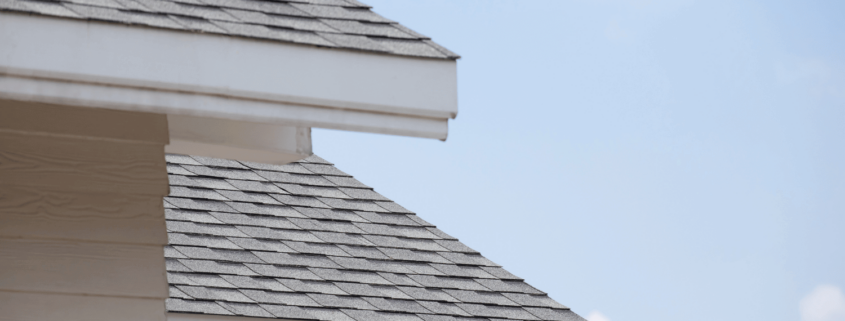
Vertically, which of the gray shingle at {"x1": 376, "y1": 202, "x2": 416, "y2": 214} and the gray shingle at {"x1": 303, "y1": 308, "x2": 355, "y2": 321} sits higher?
the gray shingle at {"x1": 376, "y1": 202, "x2": 416, "y2": 214}

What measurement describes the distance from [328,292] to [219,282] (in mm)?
552

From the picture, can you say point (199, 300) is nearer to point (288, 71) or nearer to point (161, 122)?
point (161, 122)

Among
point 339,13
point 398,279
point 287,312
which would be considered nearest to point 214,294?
point 287,312

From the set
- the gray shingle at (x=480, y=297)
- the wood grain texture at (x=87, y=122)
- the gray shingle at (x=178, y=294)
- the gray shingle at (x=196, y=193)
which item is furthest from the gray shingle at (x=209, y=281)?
the wood grain texture at (x=87, y=122)

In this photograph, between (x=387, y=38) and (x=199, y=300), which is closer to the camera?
(x=387, y=38)

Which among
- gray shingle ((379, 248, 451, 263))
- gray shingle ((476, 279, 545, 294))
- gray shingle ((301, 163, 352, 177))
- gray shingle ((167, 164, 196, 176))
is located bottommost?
gray shingle ((476, 279, 545, 294))

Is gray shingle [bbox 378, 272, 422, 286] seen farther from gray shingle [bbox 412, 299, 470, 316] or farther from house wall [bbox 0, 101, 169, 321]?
house wall [bbox 0, 101, 169, 321]

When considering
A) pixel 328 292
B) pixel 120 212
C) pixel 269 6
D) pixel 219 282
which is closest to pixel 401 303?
pixel 328 292

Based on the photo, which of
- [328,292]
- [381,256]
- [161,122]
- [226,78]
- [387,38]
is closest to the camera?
[226,78]

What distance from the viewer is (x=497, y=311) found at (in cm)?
492

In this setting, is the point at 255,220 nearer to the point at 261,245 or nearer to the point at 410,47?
the point at 261,245

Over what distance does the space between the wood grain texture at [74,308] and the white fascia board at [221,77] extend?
1196mm

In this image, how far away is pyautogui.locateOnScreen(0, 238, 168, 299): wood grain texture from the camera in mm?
2871

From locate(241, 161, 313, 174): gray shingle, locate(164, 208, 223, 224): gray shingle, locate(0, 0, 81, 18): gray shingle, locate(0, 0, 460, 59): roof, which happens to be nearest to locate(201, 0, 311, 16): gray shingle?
locate(0, 0, 460, 59): roof
